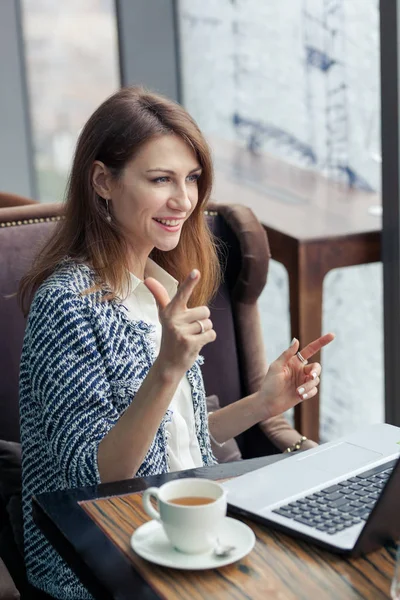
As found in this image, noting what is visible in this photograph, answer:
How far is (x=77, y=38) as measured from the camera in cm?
436

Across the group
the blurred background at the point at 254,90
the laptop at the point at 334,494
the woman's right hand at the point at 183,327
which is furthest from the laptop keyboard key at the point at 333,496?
the blurred background at the point at 254,90

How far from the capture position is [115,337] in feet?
4.77

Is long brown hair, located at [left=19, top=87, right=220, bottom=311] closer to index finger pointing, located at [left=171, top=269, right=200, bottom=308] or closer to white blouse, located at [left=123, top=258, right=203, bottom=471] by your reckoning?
white blouse, located at [left=123, top=258, right=203, bottom=471]

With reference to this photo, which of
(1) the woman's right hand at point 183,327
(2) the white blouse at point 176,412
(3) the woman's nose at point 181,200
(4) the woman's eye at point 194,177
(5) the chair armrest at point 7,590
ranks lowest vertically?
(5) the chair armrest at point 7,590

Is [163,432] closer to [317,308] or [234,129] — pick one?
[317,308]

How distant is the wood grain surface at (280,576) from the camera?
936 mm

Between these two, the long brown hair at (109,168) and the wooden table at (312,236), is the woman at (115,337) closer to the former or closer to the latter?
the long brown hair at (109,168)

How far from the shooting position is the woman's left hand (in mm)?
1522

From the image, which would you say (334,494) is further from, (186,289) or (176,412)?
(176,412)

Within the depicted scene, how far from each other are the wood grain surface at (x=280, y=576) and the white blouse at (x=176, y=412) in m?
0.50

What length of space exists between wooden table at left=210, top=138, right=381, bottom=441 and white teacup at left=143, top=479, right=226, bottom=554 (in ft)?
4.39

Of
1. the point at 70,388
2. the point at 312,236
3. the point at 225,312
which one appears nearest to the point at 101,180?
the point at 70,388

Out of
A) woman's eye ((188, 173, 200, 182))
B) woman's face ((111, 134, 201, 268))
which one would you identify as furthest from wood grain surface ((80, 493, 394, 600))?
woman's eye ((188, 173, 200, 182))

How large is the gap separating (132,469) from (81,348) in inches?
7.9
